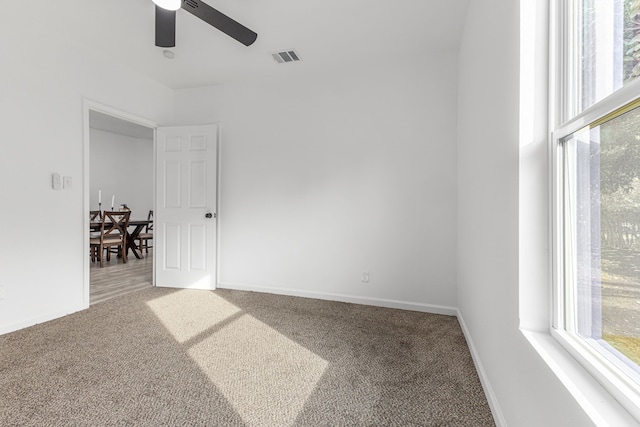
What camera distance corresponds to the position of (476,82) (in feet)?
6.87

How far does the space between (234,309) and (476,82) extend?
2850mm

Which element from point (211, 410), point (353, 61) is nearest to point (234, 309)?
point (211, 410)

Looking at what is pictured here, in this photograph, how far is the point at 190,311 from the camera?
3051 millimetres

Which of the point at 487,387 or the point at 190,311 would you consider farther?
the point at 190,311

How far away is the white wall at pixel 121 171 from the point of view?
22.1ft

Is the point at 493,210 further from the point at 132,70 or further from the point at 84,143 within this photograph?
the point at 132,70

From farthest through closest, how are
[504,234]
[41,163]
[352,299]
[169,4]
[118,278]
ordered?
[118,278], [352,299], [41,163], [169,4], [504,234]

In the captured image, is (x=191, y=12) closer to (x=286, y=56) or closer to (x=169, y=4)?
(x=169, y=4)

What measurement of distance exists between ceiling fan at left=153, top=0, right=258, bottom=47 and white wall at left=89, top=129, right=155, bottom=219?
5852mm

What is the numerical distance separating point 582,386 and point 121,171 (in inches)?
334

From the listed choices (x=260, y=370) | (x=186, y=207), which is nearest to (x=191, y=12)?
(x=260, y=370)

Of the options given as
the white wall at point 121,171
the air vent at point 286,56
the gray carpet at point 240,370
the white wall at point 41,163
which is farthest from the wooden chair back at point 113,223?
the air vent at point 286,56

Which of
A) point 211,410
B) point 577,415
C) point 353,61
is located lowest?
point 211,410

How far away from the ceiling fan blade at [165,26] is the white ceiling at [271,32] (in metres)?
0.39
